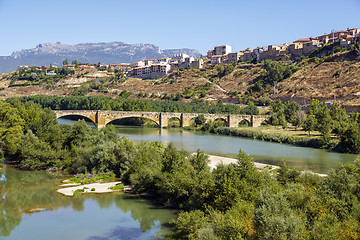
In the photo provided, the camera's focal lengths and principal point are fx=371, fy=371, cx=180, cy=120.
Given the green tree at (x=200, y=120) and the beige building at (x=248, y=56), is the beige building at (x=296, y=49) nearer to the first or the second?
the beige building at (x=248, y=56)

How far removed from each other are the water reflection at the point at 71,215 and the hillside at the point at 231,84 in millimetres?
48664

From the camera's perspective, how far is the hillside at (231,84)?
232 feet

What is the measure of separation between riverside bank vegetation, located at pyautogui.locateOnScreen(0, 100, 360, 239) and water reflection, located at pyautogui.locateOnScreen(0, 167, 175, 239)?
1426mm

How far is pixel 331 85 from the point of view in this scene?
7094 cm

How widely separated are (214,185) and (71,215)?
7.74m

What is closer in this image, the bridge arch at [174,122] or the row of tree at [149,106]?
the bridge arch at [174,122]

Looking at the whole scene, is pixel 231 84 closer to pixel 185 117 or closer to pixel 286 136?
pixel 185 117

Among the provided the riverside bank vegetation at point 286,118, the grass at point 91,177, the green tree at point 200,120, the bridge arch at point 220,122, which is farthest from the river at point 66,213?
the green tree at point 200,120

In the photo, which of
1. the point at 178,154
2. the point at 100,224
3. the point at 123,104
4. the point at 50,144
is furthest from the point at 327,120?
the point at 123,104

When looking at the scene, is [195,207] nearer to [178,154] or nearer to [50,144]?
[178,154]

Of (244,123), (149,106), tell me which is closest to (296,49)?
(244,123)

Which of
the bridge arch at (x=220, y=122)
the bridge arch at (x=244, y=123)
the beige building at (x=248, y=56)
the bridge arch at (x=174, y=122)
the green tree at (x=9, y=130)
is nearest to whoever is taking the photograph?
the green tree at (x=9, y=130)

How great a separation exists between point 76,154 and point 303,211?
20642 millimetres

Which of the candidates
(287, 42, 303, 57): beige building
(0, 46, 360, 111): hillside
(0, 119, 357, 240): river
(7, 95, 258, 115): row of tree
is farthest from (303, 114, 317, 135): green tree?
(287, 42, 303, 57): beige building
